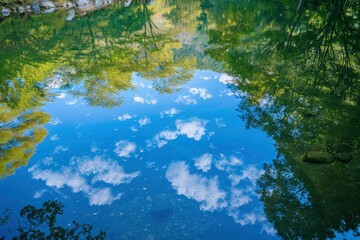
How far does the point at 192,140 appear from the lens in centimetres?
1084

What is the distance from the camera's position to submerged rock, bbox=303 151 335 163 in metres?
8.65

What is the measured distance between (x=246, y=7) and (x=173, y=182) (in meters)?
35.0

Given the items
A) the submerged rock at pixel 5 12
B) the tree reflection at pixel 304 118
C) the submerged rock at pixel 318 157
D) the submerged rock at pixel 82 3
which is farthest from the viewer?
the submerged rock at pixel 82 3

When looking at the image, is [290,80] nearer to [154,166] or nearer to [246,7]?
[154,166]

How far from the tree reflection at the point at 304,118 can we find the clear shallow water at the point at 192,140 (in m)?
0.04

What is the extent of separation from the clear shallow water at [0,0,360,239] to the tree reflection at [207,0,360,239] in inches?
1.7

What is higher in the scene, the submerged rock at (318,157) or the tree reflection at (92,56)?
the submerged rock at (318,157)

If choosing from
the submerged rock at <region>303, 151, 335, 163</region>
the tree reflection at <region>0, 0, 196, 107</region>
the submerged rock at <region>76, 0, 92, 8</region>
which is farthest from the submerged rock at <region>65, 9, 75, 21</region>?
the submerged rock at <region>303, 151, 335, 163</region>

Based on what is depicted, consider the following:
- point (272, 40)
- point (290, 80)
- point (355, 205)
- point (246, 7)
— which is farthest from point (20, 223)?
point (246, 7)

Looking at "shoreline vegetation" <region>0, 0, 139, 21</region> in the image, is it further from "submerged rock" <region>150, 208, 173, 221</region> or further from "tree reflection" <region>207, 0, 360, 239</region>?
"submerged rock" <region>150, 208, 173, 221</region>

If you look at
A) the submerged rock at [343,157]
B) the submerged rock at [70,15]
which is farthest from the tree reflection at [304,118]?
the submerged rock at [70,15]

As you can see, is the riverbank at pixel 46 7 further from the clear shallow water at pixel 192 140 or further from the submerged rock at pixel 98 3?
the clear shallow water at pixel 192 140

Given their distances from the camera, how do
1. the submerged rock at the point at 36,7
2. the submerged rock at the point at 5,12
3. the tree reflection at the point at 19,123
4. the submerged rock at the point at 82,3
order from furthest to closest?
1. the submerged rock at the point at 82,3
2. the submerged rock at the point at 36,7
3. the submerged rock at the point at 5,12
4. the tree reflection at the point at 19,123

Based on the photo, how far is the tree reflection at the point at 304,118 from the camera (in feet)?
23.8
